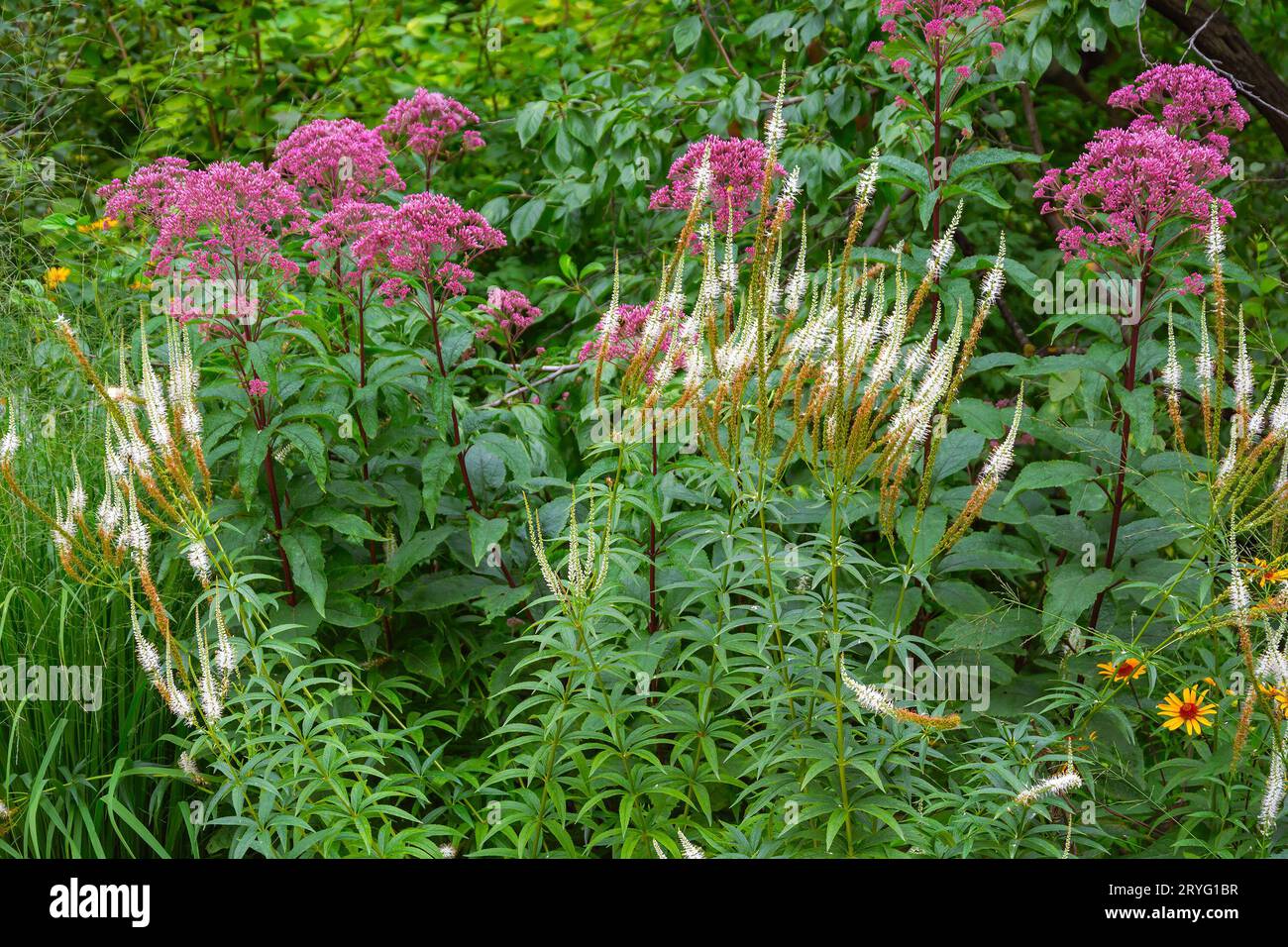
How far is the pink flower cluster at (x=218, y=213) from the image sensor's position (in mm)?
3635

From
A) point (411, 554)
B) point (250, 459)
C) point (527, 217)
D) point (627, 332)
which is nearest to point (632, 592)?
point (411, 554)

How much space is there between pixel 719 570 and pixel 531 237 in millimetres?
3873

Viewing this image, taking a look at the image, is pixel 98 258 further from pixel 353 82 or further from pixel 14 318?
pixel 353 82

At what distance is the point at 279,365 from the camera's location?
Result: 3.99 meters

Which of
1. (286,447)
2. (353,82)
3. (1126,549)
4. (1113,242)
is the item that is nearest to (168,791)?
(286,447)

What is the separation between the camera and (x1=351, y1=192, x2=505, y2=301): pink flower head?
372 cm

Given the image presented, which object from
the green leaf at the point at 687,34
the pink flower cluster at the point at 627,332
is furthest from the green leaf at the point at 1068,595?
the green leaf at the point at 687,34

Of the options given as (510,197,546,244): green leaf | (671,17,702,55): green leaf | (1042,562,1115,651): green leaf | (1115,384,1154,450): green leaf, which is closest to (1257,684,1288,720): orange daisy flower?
(1042,562,1115,651): green leaf

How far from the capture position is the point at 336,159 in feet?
13.6

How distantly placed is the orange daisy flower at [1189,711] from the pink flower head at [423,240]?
234 cm

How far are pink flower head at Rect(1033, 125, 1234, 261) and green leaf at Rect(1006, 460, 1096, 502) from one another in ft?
2.20

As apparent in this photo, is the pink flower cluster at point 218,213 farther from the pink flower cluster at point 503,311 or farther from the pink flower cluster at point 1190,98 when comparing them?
the pink flower cluster at point 1190,98

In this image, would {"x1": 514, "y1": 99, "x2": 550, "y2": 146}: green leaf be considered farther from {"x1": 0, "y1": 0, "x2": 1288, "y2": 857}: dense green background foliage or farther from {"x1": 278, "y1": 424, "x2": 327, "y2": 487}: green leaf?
{"x1": 278, "y1": 424, "x2": 327, "y2": 487}: green leaf

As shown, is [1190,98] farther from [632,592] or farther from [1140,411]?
[632,592]
